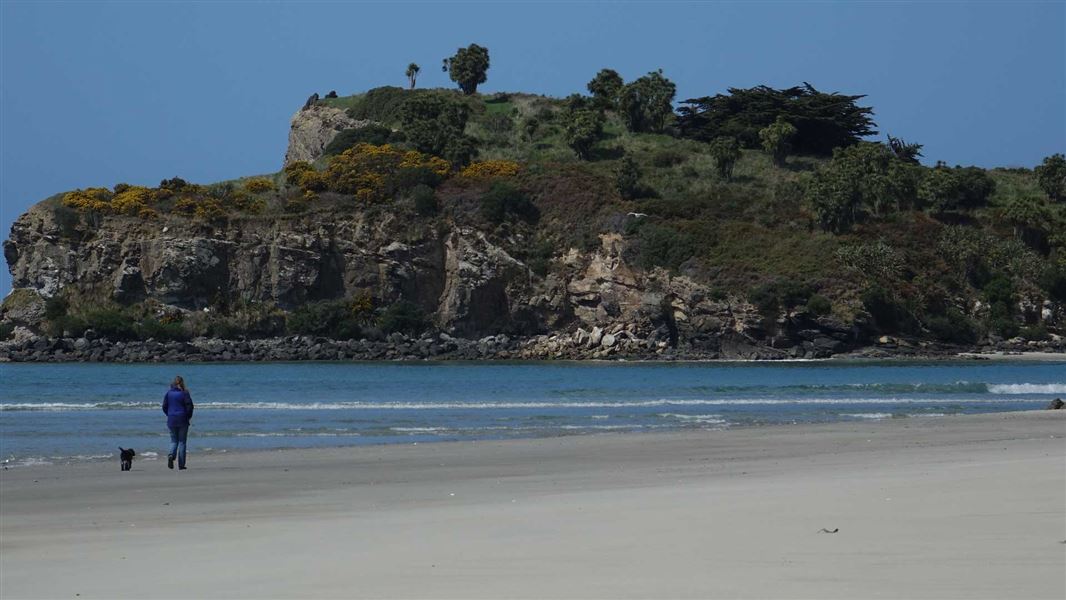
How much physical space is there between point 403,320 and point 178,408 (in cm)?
6295

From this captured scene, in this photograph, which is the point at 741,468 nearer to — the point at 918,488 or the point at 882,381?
the point at 918,488

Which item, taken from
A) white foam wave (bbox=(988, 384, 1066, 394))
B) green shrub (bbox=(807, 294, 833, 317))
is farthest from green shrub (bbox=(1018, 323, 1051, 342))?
white foam wave (bbox=(988, 384, 1066, 394))

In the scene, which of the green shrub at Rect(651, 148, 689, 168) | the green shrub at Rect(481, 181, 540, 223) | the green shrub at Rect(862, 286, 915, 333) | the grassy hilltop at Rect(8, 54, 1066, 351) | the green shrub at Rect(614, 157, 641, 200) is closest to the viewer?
the green shrub at Rect(862, 286, 915, 333)

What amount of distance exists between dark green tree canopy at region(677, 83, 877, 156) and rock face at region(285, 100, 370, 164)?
103 feet

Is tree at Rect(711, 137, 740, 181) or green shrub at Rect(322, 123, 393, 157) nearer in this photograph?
tree at Rect(711, 137, 740, 181)

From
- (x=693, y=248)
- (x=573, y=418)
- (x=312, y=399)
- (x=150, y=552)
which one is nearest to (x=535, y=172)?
A: (x=693, y=248)

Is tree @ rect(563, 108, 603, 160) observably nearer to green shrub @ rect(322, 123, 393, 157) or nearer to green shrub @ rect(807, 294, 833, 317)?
green shrub @ rect(322, 123, 393, 157)

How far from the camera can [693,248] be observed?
8156 cm

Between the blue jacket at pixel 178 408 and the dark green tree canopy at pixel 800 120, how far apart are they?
87531 millimetres

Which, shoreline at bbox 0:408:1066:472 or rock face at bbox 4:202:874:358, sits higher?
rock face at bbox 4:202:874:358

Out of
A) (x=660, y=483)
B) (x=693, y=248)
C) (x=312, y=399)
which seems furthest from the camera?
(x=693, y=248)

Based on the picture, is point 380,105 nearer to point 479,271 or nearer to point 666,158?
point 666,158

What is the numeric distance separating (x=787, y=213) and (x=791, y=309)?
13.7 m

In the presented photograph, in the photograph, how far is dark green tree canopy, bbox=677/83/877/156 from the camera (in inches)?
4043
